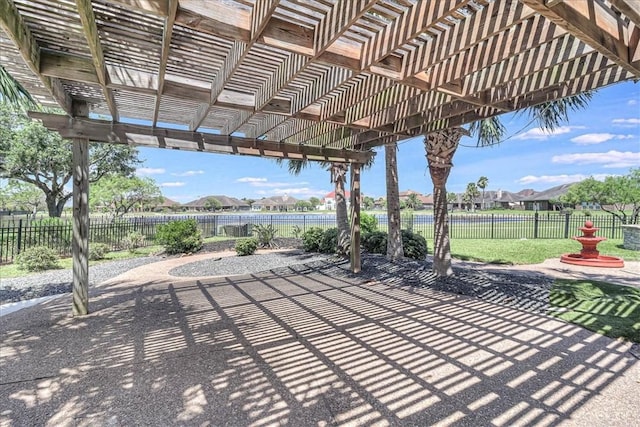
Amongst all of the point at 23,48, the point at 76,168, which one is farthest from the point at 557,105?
the point at 76,168

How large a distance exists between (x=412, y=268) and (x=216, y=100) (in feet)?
18.6

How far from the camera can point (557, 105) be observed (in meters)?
6.36

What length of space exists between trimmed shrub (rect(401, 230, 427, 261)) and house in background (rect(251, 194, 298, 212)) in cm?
6496

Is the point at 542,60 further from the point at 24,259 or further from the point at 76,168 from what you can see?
the point at 24,259

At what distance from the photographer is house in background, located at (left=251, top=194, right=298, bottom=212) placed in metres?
75.3

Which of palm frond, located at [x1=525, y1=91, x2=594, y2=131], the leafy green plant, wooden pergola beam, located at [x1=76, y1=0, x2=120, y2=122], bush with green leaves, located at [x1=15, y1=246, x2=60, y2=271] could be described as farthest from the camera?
the leafy green plant

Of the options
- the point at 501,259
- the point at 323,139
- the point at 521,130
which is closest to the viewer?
the point at 521,130

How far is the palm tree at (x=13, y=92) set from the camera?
4.13 meters

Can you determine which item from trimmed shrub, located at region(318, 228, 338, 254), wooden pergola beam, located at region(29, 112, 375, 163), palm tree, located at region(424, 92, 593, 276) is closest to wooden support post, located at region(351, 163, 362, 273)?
wooden pergola beam, located at region(29, 112, 375, 163)

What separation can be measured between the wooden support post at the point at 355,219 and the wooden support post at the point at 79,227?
506 cm

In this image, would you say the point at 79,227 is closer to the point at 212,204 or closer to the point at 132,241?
the point at 132,241

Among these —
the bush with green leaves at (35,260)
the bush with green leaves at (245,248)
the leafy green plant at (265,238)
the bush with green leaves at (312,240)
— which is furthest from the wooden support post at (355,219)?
the bush with green leaves at (35,260)

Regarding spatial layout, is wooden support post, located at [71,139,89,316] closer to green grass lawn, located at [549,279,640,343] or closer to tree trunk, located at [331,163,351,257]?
tree trunk, located at [331,163,351,257]

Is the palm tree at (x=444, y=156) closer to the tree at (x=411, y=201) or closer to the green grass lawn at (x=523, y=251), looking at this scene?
the green grass lawn at (x=523, y=251)
